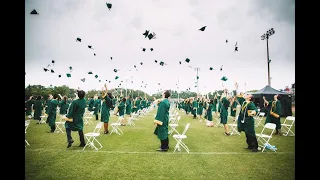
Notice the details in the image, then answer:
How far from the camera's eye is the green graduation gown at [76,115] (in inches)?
293

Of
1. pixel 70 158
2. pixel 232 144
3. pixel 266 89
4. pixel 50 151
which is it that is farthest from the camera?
pixel 266 89

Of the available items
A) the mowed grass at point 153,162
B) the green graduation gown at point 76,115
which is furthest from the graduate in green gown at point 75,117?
the mowed grass at point 153,162

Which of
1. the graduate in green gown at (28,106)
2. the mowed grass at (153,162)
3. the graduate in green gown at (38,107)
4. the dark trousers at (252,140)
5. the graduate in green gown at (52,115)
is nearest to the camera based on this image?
the mowed grass at (153,162)

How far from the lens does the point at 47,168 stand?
5324 millimetres

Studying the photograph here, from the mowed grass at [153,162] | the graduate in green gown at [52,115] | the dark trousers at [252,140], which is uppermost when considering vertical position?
the graduate in green gown at [52,115]

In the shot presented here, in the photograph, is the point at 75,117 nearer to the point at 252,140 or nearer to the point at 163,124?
the point at 163,124

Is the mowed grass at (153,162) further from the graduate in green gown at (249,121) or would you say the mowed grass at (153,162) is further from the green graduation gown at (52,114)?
the green graduation gown at (52,114)

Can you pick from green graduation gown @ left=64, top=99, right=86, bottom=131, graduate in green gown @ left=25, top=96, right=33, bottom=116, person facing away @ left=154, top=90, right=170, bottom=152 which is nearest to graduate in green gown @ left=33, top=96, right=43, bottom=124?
graduate in green gown @ left=25, top=96, right=33, bottom=116

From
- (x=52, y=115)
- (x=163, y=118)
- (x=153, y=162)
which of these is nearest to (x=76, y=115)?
(x=163, y=118)

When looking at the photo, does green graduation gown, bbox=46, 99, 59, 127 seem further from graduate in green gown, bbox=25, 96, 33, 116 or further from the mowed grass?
graduate in green gown, bbox=25, 96, 33, 116
